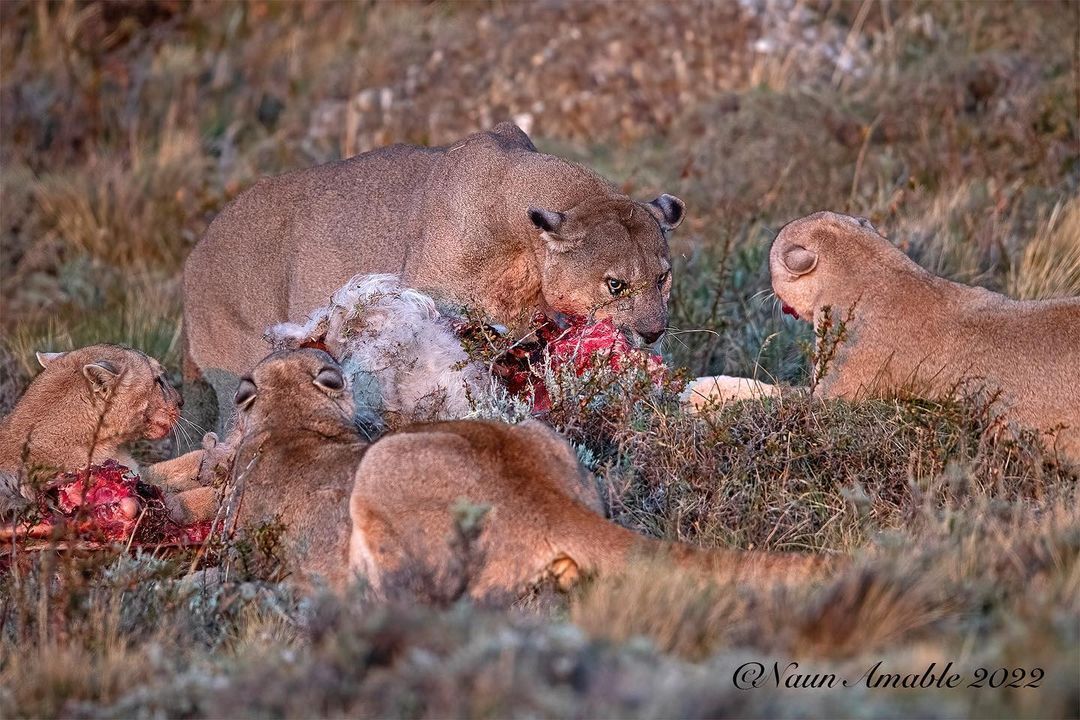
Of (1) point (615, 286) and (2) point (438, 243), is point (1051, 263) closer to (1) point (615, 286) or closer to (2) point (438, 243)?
(1) point (615, 286)

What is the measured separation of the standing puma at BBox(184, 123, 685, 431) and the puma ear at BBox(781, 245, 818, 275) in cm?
67

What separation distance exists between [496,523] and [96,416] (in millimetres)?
3392

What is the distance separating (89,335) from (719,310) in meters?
4.60

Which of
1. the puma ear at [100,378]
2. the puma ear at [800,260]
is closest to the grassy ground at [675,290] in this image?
the puma ear at [800,260]

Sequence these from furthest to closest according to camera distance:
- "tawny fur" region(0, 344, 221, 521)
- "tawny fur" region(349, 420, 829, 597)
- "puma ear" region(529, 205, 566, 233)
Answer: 1. "puma ear" region(529, 205, 566, 233)
2. "tawny fur" region(0, 344, 221, 521)
3. "tawny fur" region(349, 420, 829, 597)

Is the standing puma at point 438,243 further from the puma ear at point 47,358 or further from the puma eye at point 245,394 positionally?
the puma eye at point 245,394

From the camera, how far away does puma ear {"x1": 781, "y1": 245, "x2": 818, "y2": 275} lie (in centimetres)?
845

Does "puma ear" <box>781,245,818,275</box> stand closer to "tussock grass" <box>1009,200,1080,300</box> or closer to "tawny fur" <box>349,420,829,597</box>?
"tussock grass" <box>1009,200,1080,300</box>

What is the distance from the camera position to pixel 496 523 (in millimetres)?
5531

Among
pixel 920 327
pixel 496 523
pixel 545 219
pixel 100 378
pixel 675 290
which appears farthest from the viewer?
pixel 675 290

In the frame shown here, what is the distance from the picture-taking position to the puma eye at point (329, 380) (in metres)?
7.02

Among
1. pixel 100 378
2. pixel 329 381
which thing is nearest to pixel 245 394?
pixel 329 381

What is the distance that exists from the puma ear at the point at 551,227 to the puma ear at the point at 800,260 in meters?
1.18

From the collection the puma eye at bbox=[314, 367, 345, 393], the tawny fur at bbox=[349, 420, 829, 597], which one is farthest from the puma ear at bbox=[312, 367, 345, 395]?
the tawny fur at bbox=[349, 420, 829, 597]
